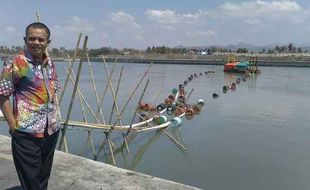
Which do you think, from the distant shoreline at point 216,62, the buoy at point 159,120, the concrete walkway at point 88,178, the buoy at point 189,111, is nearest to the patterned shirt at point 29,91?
the concrete walkway at point 88,178

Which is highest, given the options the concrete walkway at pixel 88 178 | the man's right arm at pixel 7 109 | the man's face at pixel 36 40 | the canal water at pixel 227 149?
the man's face at pixel 36 40

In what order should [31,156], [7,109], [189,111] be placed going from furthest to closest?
[189,111] < [31,156] < [7,109]

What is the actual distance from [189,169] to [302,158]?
10.6 feet

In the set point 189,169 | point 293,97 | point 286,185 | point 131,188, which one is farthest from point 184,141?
point 293,97

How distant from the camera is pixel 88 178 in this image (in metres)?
4.15

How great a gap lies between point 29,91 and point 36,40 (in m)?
0.37

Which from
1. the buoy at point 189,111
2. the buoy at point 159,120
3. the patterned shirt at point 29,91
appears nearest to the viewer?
the patterned shirt at point 29,91

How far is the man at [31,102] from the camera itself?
117 inches

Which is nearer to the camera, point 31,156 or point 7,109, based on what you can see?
point 7,109

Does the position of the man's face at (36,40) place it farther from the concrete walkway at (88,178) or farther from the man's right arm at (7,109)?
the concrete walkway at (88,178)

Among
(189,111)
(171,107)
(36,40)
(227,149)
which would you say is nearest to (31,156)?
(36,40)

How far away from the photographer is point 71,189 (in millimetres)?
3889

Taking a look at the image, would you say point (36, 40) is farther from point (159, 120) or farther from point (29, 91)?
point (159, 120)

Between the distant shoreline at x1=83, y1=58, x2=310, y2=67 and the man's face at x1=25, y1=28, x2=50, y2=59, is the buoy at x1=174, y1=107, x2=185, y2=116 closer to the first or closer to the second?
the man's face at x1=25, y1=28, x2=50, y2=59
